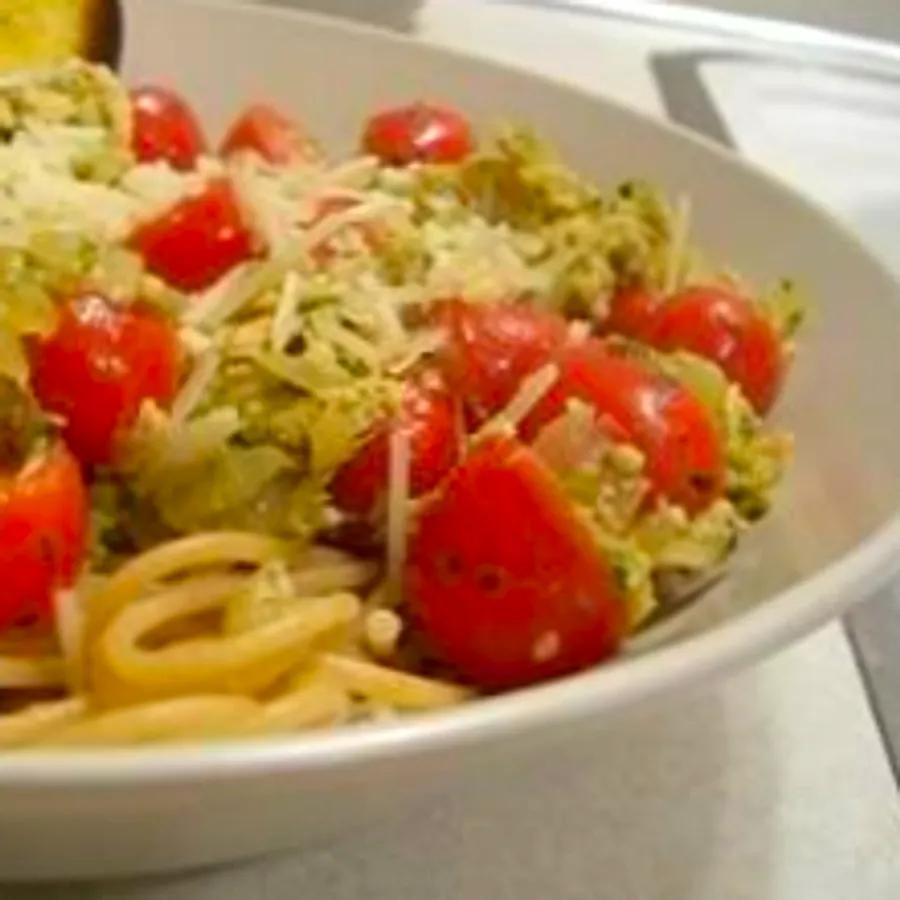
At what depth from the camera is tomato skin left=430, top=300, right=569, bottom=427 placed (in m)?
0.74

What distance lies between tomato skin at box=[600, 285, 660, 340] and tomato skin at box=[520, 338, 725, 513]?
0.26 feet

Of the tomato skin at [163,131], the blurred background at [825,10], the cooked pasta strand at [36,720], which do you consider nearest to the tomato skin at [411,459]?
the cooked pasta strand at [36,720]

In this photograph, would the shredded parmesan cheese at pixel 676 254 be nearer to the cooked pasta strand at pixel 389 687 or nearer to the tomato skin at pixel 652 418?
the tomato skin at pixel 652 418

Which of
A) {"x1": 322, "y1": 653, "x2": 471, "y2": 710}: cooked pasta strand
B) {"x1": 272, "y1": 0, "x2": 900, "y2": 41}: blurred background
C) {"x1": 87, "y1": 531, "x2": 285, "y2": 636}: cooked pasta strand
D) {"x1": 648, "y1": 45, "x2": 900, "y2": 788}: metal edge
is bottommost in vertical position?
{"x1": 272, "y1": 0, "x2": 900, "y2": 41}: blurred background

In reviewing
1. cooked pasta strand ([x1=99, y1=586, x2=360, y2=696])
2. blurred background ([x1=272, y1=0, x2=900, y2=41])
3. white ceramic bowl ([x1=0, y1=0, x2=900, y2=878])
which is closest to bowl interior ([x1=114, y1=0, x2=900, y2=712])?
white ceramic bowl ([x1=0, y1=0, x2=900, y2=878])

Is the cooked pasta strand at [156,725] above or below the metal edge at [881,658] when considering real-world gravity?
above

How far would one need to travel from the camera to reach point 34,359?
0.67 m

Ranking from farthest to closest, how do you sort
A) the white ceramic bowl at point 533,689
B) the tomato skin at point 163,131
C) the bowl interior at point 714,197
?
the tomato skin at point 163,131
the bowl interior at point 714,197
the white ceramic bowl at point 533,689

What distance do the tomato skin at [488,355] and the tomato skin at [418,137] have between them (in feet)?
0.63

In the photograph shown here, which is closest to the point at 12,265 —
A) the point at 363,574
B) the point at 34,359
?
the point at 34,359

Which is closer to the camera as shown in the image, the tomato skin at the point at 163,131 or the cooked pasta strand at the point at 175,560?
the cooked pasta strand at the point at 175,560

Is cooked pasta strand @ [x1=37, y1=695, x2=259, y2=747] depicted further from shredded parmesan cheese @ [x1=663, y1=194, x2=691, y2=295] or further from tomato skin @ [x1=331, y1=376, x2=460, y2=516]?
shredded parmesan cheese @ [x1=663, y1=194, x2=691, y2=295]

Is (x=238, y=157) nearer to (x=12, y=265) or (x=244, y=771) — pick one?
(x=12, y=265)

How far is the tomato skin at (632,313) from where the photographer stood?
0.82 m
